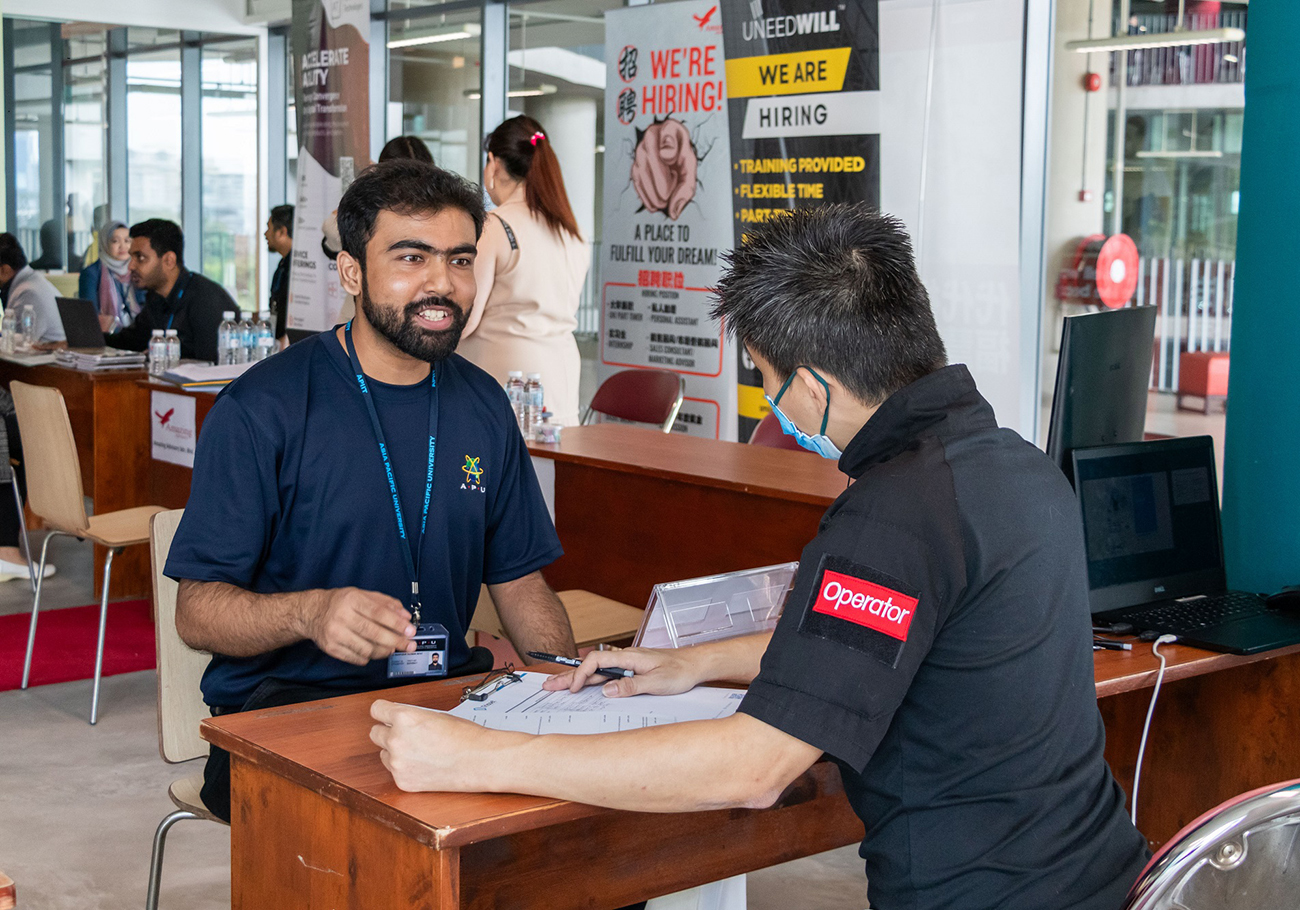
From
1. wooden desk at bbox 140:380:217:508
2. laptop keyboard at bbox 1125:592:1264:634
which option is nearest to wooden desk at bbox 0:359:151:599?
wooden desk at bbox 140:380:217:508

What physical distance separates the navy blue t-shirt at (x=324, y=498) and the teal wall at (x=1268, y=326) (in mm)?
1406

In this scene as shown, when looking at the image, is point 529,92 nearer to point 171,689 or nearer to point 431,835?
point 171,689

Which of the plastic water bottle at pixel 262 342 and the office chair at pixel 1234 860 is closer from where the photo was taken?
the office chair at pixel 1234 860

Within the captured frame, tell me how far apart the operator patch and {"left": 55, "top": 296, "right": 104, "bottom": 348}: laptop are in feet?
17.7

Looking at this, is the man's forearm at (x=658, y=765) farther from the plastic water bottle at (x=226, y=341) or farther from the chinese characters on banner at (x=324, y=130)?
the chinese characters on banner at (x=324, y=130)

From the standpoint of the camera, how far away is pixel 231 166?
10.6 m

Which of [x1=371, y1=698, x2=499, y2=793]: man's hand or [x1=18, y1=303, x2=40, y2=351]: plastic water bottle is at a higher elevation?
[x1=18, y1=303, x2=40, y2=351]: plastic water bottle

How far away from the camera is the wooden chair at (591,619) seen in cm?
299

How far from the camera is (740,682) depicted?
69.4 inches

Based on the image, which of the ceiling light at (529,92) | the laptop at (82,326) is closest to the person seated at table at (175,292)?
the laptop at (82,326)

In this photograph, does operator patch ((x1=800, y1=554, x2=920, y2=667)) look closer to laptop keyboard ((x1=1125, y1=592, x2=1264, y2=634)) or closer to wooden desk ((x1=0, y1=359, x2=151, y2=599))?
laptop keyboard ((x1=1125, y1=592, x2=1264, y2=634))

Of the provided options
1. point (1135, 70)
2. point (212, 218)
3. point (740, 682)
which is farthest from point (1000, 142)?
point (212, 218)

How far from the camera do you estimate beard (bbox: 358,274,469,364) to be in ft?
6.89

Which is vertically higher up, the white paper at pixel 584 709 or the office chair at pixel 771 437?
the office chair at pixel 771 437
